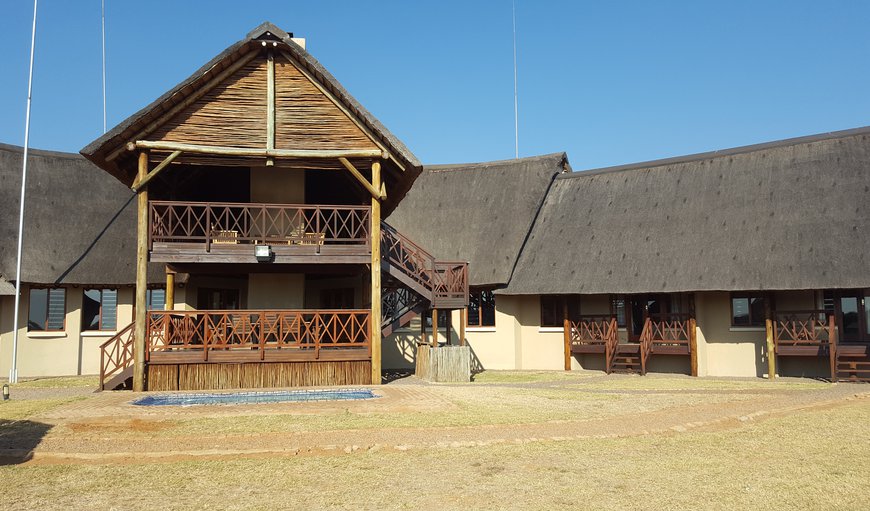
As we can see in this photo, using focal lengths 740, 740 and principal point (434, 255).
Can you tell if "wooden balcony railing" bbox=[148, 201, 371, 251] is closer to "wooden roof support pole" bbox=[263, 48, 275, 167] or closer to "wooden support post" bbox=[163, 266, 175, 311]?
"wooden support post" bbox=[163, 266, 175, 311]

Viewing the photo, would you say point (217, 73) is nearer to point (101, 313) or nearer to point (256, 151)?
point (256, 151)

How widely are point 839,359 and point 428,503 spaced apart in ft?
56.3

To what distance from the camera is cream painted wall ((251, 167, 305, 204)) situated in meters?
19.9

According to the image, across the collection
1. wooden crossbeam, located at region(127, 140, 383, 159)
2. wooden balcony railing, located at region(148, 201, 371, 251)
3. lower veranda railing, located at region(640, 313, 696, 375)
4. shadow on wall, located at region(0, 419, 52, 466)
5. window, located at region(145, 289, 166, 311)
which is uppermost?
wooden crossbeam, located at region(127, 140, 383, 159)

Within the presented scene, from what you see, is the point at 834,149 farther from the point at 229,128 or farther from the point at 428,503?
the point at 428,503

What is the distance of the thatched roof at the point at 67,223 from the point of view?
2278 centimetres

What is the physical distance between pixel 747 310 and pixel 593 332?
15.5 feet

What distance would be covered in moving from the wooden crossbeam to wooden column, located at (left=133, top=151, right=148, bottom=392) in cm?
35

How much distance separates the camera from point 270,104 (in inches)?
679

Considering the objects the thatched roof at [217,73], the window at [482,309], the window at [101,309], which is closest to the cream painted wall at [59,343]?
the window at [101,309]

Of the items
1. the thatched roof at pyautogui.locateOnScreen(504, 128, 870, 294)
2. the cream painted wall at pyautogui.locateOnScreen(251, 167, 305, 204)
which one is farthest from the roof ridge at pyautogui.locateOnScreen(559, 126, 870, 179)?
the cream painted wall at pyautogui.locateOnScreen(251, 167, 305, 204)

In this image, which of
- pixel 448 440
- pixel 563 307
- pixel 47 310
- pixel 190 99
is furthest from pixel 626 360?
pixel 47 310

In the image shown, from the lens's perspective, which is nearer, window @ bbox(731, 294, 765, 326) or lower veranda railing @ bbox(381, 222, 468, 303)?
lower veranda railing @ bbox(381, 222, 468, 303)

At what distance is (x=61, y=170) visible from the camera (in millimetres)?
25281
